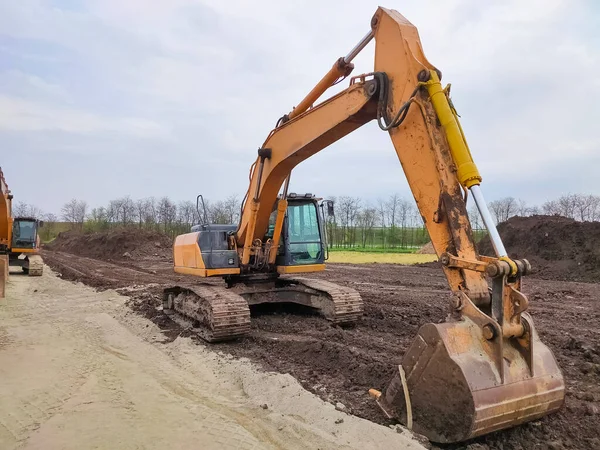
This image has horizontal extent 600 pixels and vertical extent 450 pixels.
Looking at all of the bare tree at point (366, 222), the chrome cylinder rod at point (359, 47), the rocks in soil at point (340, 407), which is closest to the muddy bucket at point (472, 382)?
the rocks in soil at point (340, 407)

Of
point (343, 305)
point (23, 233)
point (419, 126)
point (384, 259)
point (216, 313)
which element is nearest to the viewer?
point (419, 126)

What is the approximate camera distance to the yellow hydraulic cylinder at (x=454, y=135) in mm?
4090

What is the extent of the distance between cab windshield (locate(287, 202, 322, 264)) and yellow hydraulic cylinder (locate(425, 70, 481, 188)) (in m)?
4.63

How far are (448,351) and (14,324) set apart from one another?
8.52m

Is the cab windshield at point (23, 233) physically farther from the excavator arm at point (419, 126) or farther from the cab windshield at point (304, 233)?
the excavator arm at point (419, 126)

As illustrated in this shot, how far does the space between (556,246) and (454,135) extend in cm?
1938

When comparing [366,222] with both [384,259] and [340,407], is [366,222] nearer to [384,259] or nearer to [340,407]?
[384,259]

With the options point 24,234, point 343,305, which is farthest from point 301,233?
point 24,234

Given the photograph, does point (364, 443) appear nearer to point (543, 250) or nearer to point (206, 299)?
point (206, 299)

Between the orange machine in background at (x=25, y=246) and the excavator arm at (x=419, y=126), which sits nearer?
the excavator arm at (x=419, y=126)

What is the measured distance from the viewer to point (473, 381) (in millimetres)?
3459

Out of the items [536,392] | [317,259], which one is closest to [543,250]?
[317,259]

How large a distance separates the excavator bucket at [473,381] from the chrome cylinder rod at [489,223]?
57cm

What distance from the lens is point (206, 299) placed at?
7520mm
